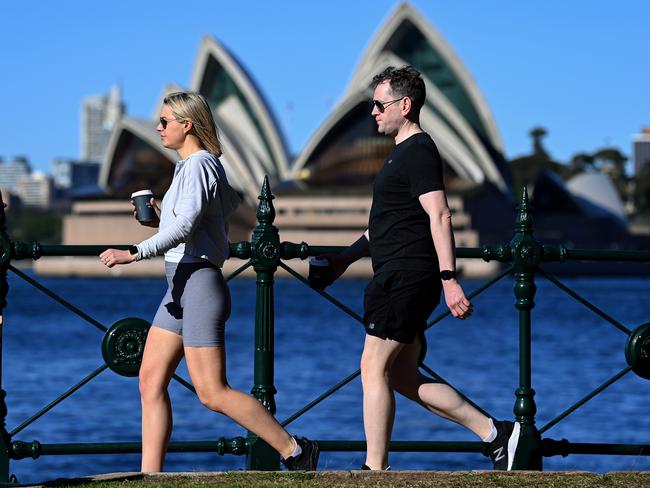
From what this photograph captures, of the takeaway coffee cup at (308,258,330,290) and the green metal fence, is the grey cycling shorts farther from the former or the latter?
the green metal fence

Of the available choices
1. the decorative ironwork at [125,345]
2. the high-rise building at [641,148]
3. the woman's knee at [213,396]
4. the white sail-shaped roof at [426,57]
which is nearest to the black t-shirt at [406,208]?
the woman's knee at [213,396]

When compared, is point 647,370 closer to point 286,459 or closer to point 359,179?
point 286,459

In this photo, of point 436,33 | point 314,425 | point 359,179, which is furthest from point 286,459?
point 359,179

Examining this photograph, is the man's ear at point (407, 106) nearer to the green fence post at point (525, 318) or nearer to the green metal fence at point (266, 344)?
the green metal fence at point (266, 344)

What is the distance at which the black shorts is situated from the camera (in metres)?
4.08

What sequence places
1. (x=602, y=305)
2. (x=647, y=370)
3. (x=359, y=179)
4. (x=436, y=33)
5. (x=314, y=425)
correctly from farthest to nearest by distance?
(x=359, y=179), (x=436, y=33), (x=602, y=305), (x=314, y=425), (x=647, y=370)

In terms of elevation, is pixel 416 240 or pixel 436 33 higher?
pixel 436 33

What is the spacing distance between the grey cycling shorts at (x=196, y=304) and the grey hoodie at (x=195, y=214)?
0.04m

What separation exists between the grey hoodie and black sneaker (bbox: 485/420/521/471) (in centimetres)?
112

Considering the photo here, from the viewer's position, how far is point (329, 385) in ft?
68.6

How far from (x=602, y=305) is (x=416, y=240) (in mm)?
45452

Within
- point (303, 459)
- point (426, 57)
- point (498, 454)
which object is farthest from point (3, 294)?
point (426, 57)

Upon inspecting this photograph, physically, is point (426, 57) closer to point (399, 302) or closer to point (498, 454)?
point (498, 454)

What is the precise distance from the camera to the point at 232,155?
76.2 m
